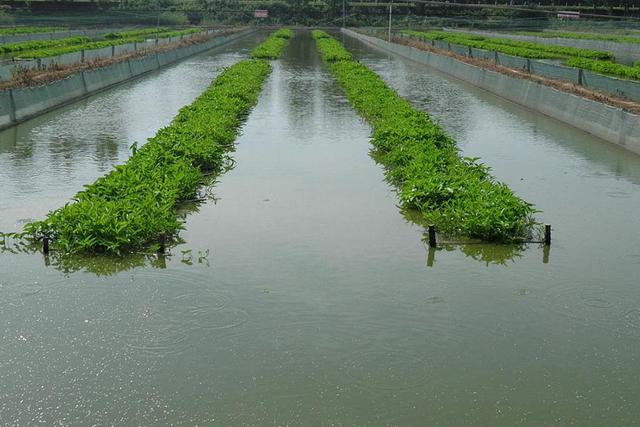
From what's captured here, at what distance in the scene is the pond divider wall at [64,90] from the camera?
1986cm

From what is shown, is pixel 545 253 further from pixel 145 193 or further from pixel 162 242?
pixel 145 193

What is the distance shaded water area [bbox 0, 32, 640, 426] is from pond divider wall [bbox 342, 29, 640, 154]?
2781 millimetres

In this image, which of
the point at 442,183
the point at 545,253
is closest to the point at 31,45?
the point at 442,183

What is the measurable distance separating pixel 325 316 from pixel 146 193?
4843 millimetres

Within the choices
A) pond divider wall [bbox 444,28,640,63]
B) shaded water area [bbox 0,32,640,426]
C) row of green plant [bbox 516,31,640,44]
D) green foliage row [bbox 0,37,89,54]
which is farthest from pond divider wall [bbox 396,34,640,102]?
green foliage row [bbox 0,37,89,54]

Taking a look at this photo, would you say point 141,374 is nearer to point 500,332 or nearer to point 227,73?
point 500,332

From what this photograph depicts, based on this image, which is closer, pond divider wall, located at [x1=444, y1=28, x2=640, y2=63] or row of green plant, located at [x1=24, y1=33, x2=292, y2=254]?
row of green plant, located at [x1=24, y1=33, x2=292, y2=254]

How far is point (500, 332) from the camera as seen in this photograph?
810cm

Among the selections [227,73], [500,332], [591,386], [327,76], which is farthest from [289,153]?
[327,76]

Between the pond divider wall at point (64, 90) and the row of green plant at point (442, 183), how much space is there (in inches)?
387

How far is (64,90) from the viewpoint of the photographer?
79.5 feet

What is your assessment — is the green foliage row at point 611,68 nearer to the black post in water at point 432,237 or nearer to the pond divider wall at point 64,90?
the pond divider wall at point 64,90

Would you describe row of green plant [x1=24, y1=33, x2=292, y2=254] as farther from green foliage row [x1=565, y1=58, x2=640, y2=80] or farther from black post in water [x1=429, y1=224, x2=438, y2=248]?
green foliage row [x1=565, y1=58, x2=640, y2=80]

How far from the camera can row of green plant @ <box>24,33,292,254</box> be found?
1023 cm
